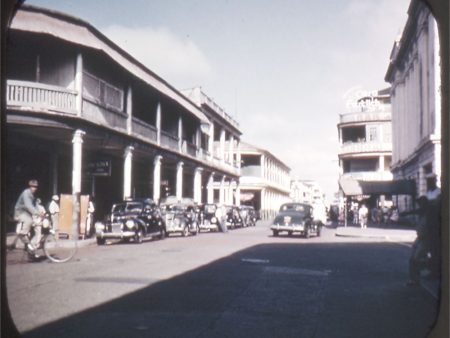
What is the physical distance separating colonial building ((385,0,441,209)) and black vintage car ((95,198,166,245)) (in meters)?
8.95

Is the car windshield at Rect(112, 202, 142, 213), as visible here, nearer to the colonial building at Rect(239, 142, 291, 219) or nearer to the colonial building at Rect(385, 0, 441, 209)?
the colonial building at Rect(385, 0, 441, 209)

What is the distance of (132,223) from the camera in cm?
1770

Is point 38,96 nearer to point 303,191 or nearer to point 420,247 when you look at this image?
point 420,247

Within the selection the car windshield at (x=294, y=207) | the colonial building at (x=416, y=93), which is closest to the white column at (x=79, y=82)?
the colonial building at (x=416, y=93)

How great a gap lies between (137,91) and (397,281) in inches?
792

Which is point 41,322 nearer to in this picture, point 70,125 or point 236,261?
point 236,261

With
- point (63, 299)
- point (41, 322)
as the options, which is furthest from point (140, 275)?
point (41, 322)

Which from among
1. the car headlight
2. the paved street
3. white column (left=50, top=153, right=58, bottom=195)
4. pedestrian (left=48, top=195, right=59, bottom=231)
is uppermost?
white column (left=50, top=153, right=58, bottom=195)

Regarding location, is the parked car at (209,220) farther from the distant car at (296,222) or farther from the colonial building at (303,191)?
the colonial building at (303,191)

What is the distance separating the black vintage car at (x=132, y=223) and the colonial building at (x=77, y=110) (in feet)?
5.13

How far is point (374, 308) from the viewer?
6.68 metres

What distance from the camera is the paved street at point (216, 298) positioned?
18.1 feet

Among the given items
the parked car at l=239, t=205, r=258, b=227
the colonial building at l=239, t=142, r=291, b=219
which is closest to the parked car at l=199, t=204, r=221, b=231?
the parked car at l=239, t=205, r=258, b=227

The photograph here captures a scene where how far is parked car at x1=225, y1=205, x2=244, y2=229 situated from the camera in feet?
107
